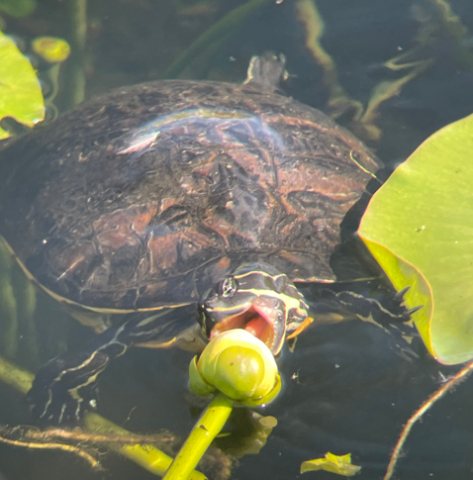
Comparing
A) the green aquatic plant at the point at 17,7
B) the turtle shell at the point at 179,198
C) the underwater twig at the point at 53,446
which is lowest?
the underwater twig at the point at 53,446

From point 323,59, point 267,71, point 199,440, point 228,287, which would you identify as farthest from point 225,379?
point 323,59

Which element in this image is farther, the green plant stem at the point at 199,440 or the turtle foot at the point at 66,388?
→ the turtle foot at the point at 66,388

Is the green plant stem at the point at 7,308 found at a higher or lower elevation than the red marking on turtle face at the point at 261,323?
lower

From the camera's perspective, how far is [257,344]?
4.28ft

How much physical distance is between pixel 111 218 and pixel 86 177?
34 cm

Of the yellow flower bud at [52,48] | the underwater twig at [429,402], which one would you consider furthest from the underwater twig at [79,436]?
the yellow flower bud at [52,48]

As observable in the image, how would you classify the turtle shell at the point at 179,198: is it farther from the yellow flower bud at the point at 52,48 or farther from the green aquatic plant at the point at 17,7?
the green aquatic plant at the point at 17,7

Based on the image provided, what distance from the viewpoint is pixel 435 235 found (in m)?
1.90

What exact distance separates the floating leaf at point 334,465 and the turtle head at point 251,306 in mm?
611

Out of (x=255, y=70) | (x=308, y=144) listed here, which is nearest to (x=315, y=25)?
(x=255, y=70)

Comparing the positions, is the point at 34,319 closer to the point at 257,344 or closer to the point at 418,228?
the point at 257,344

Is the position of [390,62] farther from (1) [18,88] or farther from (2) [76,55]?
(1) [18,88]

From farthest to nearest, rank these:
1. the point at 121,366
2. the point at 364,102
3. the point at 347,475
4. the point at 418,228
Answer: the point at 364,102 < the point at 121,366 < the point at 418,228 < the point at 347,475

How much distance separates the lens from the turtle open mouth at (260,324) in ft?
4.96
